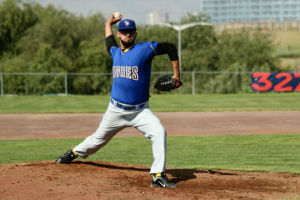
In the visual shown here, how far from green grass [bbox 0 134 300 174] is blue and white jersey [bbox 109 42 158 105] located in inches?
104

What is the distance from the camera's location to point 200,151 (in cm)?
991

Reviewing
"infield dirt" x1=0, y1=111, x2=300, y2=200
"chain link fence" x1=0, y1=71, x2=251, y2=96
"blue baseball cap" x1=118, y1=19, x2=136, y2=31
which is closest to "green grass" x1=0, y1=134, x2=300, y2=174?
"infield dirt" x1=0, y1=111, x2=300, y2=200

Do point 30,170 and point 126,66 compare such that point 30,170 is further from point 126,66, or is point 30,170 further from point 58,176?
point 126,66

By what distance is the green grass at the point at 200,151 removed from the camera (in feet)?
27.1

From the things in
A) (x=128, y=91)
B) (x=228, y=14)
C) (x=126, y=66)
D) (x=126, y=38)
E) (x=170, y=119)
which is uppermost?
(x=228, y=14)

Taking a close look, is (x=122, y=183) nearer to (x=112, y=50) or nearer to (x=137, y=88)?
(x=137, y=88)

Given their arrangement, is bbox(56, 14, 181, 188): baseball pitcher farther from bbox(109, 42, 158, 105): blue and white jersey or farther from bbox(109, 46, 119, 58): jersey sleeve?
bbox(109, 46, 119, 58): jersey sleeve

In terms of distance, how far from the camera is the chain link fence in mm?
31422

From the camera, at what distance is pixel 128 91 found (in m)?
5.77

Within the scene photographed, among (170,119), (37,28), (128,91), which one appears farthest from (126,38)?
(37,28)

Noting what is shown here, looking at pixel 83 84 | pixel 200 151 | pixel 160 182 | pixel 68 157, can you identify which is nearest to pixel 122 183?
pixel 160 182

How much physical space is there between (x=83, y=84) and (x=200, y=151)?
84.4ft

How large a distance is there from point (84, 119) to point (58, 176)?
1084 cm

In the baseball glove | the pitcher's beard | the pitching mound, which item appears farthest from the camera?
the pitcher's beard
